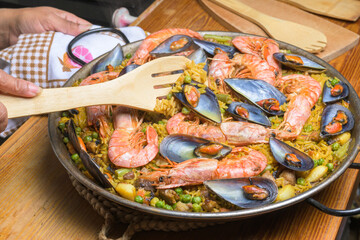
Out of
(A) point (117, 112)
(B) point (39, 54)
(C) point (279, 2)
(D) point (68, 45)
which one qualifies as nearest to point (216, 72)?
(A) point (117, 112)

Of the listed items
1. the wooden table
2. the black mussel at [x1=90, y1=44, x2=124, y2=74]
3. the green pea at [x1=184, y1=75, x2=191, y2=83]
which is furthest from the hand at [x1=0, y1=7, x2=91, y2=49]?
the green pea at [x1=184, y1=75, x2=191, y2=83]

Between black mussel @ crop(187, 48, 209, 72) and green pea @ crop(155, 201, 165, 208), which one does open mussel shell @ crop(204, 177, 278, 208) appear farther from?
black mussel @ crop(187, 48, 209, 72)

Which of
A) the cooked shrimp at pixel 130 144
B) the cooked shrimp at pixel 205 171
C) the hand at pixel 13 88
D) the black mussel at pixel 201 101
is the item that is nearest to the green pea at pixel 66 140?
the cooked shrimp at pixel 130 144

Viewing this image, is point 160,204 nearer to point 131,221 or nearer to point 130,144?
point 131,221

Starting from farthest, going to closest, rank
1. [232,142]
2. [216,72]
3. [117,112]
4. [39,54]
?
[39,54]
[216,72]
[117,112]
[232,142]

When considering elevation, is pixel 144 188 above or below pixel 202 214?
below

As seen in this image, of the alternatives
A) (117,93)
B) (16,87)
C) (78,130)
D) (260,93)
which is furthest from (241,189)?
(16,87)

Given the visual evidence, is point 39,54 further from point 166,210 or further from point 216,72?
point 166,210
